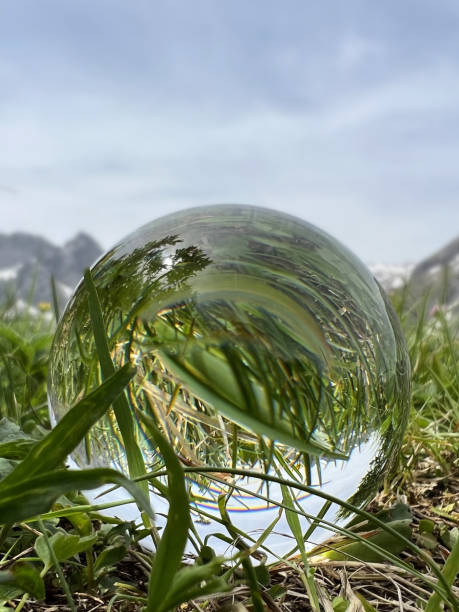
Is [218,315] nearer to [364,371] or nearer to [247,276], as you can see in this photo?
[247,276]

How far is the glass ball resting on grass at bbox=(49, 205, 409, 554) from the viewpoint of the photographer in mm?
1192

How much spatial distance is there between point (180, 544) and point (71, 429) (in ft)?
0.74

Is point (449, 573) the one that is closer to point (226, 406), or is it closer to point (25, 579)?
point (226, 406)

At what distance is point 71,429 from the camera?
870 mm

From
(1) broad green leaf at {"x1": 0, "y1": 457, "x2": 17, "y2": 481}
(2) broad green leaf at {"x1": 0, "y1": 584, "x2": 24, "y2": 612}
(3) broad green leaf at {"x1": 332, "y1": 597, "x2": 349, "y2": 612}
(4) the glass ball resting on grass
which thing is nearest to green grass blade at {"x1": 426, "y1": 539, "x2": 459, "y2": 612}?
(3) broad green leaf at {"x1": 332, "y1": 597, "x2": 349, "y2": 612}

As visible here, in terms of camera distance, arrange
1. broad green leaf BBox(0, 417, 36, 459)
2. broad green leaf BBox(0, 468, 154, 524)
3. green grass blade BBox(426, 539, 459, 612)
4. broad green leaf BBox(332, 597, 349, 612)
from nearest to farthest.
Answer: broad green leaf BBox(0, 468, 154, 524) → green grass blade BBox(426, 539, 459, 612) → broad green leaf BBox(332, 597, 349, 612) → broad green leaf BBox(0, 417, 36, 459)

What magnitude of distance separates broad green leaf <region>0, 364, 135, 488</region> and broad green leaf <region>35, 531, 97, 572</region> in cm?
20

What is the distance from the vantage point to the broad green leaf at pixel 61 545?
1.02 meters

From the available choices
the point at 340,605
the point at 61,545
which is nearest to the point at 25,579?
the point at 61,545

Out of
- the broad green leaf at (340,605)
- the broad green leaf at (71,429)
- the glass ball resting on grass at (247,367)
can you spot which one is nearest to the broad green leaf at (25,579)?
the broad green leaf at (71,429)

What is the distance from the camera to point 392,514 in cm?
146

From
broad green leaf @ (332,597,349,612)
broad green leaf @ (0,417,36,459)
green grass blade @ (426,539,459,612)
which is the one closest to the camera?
green grass blade @ (426,539,459,612)

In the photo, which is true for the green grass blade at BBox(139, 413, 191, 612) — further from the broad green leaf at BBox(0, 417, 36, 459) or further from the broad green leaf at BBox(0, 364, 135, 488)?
the broad green leaf at BBox(0, 417, 36, 459)

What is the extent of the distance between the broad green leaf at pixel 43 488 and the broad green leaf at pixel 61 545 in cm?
20
